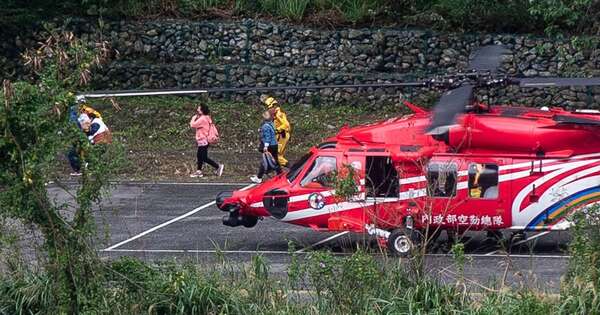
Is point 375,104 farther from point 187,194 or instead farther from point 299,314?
point 299,314

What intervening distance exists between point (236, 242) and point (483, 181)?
13.0ft

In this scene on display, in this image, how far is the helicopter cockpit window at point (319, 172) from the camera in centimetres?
1588

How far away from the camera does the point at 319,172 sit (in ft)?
52.3

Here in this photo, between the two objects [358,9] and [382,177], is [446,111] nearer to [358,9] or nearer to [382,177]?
[382,177]

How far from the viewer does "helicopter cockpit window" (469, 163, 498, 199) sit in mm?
15352

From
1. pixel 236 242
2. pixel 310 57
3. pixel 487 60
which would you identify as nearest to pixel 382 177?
pixel 487 60

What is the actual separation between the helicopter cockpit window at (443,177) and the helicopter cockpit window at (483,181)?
26cm

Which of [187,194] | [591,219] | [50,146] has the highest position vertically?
[50,146]

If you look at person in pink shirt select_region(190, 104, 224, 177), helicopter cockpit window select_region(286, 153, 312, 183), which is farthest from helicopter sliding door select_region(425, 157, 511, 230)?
person in pink shirt select_region(190, 104, 224, 177)

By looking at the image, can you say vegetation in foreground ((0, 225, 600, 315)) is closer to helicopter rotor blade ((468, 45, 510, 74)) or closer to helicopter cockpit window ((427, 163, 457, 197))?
helicopter rotor blade ((468, 45, 510, 74))

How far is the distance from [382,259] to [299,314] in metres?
1.44

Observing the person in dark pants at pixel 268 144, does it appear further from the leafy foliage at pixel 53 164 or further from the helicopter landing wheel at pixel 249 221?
the leafy foliage at pixel 53 164

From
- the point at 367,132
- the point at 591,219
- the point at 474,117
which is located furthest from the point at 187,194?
the point at 591,219

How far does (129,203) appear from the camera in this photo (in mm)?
20781
